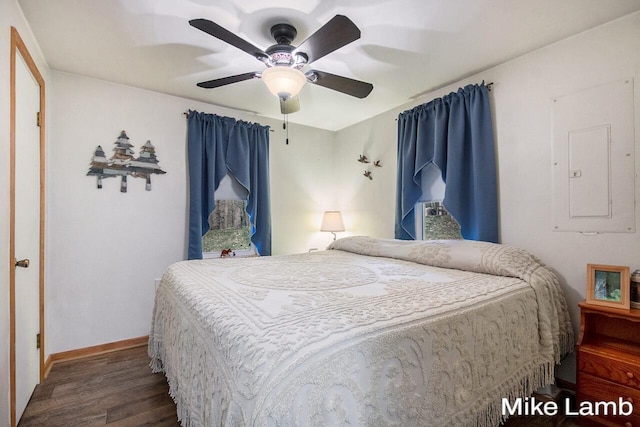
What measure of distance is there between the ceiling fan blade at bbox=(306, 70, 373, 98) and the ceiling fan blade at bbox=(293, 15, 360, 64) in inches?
6.5

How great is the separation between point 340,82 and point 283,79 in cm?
48

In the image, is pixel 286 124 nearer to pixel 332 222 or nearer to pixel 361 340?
pixel 332 222

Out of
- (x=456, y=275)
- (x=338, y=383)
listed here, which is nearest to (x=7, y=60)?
(x=338, y=383)

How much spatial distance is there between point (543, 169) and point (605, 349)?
1.24 meters

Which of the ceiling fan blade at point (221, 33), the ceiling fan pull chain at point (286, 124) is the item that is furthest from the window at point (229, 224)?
the ceiling fan blade at point (221, 33)

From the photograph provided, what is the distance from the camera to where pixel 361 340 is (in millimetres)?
975

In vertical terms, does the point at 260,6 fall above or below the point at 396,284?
above

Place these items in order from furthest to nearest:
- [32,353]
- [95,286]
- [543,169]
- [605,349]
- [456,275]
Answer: [95,286] → [543,169] → [32,353] → [456,275] → [605,349]

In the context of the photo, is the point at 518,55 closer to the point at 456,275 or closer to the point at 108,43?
the point at 456,275

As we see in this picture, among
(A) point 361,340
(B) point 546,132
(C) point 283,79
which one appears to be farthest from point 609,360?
(C) point 283,79

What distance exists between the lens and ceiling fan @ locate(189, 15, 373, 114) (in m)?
1.55

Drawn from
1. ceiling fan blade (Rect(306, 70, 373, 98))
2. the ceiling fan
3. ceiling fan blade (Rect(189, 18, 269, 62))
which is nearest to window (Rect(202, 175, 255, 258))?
the ceiling fan

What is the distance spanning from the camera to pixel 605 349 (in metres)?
1.72

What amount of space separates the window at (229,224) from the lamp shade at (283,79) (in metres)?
1.93
